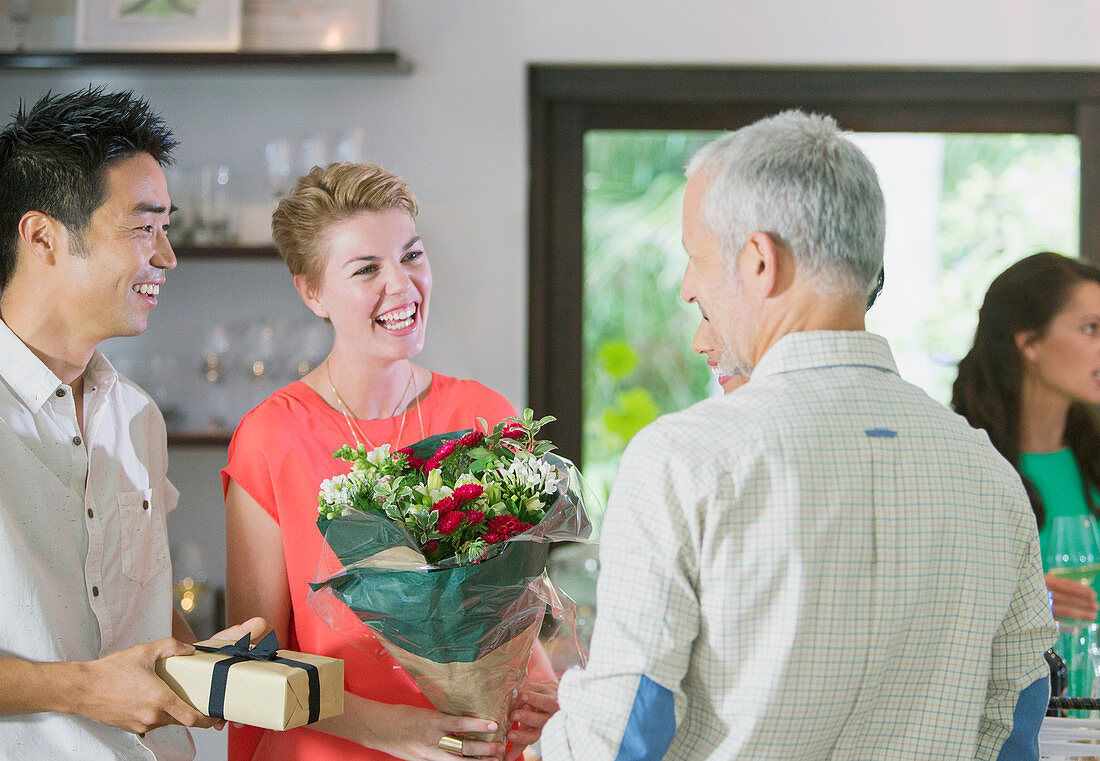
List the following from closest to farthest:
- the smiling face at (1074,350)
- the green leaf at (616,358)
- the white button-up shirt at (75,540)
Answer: the white button-up shirt at (75,540) → the smiling face at (1074,350) → the green leaf at (616,358)

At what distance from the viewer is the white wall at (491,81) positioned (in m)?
3.22

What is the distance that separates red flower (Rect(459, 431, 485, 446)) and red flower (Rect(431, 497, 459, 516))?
15cm

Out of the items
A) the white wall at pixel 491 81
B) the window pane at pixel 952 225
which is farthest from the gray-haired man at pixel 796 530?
the window pane at pixel 952 225

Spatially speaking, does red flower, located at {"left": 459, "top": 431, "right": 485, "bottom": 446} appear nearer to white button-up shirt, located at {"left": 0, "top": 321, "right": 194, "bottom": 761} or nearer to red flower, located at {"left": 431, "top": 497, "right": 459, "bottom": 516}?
red flower, located at {"left": 431, "top": 497, "right": 459, "bottom": 516}

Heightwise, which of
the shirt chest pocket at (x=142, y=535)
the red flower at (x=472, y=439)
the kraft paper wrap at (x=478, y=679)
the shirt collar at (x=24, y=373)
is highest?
the shirt collar at (x=24, y=373)

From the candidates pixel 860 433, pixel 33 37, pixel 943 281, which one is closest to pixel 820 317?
pixel 860 433

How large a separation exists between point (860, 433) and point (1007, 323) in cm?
157

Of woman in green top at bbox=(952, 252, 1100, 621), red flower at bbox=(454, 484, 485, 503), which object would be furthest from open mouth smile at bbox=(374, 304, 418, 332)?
woman in green top at bbox=(952, 252, 1100, 621)

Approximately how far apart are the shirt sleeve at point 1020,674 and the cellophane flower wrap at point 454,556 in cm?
54

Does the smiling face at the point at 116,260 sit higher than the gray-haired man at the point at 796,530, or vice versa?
the smiling face at the point at 116,260

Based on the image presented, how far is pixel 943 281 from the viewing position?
3.49m

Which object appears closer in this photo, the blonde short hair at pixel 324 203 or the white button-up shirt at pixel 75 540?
the white button-up shirt at pixel 75 540

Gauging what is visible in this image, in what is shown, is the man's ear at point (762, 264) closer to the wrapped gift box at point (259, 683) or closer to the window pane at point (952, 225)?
the wrapped gift box at point (259, 683)

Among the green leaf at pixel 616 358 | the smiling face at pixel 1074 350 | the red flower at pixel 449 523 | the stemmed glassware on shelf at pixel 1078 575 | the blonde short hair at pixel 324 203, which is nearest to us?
the red flower at pixel 449 523
